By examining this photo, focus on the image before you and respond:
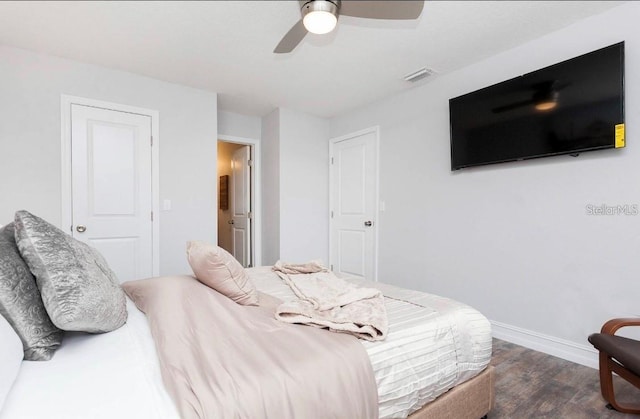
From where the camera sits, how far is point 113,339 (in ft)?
3.44

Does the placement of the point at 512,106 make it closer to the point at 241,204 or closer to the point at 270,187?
the point at 270,187

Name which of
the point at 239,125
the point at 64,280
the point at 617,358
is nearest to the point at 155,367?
the point at 64,280

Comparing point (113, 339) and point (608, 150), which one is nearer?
point (113, 339)

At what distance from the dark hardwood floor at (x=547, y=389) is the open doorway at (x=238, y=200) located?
3004 millimetres

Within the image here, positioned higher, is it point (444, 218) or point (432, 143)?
point (432, 143)

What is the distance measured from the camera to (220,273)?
1365 mm

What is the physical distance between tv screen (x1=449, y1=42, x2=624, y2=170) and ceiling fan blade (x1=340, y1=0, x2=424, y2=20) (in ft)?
3.94

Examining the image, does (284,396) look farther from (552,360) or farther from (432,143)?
(432,143)

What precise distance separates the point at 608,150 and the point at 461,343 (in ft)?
5.51

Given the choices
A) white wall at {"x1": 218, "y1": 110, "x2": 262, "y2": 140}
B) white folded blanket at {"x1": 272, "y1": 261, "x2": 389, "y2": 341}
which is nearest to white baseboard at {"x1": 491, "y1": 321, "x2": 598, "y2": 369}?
white folded blanket at {"x1": 272, "y1": 261, "x2": 389, "y2": 341}

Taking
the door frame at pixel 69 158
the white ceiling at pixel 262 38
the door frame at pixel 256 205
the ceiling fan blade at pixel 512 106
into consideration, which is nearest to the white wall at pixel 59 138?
the door frame at pixel 69 158

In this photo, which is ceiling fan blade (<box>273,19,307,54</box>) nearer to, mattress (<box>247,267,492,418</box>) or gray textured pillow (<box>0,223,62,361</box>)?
mattress (<box>247,267,492,418</box>)

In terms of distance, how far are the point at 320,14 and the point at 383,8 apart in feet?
1.10

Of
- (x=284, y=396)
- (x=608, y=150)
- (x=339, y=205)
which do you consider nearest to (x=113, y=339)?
(x=284, y=396)
